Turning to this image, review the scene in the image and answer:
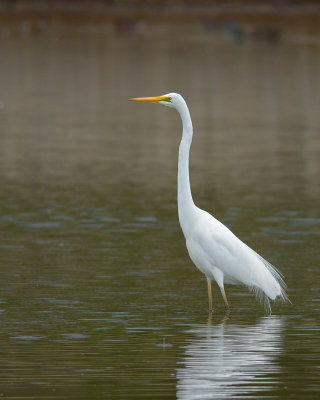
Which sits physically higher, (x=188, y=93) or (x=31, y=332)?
(x=188, y=93)

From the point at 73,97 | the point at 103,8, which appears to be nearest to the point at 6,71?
the point at 73,97

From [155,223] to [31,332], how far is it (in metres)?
5.88

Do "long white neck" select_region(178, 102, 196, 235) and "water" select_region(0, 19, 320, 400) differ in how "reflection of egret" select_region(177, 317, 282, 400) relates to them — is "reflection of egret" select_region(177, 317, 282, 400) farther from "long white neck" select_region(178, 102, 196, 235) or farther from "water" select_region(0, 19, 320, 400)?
"long white neck" select_region(178, 102, 196, 235)

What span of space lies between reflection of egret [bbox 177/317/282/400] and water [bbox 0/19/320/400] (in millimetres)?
13

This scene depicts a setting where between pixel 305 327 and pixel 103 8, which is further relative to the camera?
pixel 103 8

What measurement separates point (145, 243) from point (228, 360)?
539cm

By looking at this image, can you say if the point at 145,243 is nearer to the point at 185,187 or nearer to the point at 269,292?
the point at 185,187

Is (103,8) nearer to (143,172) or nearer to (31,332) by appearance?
(143,172)

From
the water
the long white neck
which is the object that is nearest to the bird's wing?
the long white neck

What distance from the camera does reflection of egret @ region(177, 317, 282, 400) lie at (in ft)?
27.6

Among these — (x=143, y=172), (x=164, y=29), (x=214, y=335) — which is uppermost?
(x=164, y=29)

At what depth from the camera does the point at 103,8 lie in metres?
98.9

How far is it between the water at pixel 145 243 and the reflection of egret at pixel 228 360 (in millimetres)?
13

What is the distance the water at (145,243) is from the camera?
29.3ft
